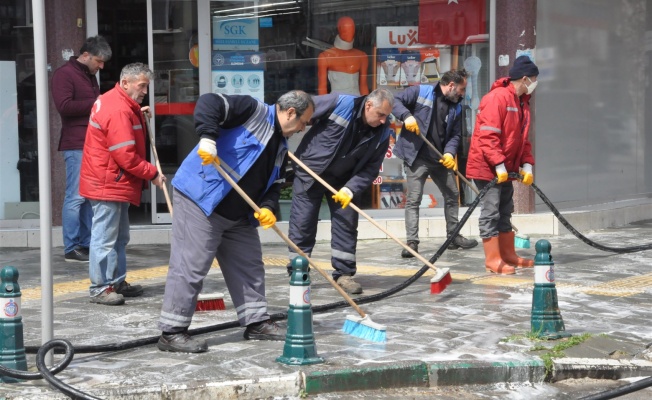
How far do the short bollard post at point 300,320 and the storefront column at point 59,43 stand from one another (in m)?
6.42

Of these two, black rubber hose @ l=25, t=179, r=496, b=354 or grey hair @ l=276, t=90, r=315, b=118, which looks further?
grey hair @ l=276, t=90, r=315, b=118

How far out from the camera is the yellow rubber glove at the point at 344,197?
8.52m

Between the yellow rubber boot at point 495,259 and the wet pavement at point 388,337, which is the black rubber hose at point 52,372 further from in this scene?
the yellow rubber boot at point 495,259

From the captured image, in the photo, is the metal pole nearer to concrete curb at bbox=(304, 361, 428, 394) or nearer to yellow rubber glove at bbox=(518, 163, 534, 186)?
concrete curb at bbox=(304, 361, 428, 394)

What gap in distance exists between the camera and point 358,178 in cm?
895

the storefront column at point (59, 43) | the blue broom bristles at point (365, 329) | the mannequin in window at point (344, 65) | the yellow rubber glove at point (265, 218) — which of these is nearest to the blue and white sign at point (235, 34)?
the mannequin in window at point (344, 65)

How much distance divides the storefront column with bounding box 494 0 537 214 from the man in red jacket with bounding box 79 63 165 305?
5999 mm

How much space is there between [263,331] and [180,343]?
64 centimetres

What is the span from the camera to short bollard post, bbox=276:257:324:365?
6.39 m

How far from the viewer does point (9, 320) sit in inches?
241

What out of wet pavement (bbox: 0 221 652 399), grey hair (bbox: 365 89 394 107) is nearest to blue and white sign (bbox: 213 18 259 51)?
wet pavement (bbox: 0 221 652 399)

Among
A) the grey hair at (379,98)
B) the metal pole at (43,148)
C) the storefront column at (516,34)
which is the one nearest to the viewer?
the metal pole at (43,148)

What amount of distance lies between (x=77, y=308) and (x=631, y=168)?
10.1m

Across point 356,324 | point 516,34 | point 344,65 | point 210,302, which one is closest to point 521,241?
point 516,34
